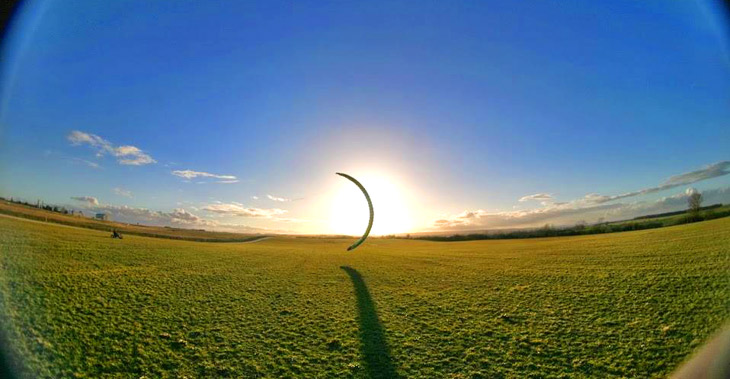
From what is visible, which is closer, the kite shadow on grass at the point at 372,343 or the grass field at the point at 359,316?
the grass field at the point at 359,316

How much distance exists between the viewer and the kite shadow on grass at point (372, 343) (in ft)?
26.3

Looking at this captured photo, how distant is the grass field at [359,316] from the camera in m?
7.83

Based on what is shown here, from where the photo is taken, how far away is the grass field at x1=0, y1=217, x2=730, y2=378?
7828mm

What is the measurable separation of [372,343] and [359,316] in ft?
7.94

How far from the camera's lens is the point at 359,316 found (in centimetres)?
1198

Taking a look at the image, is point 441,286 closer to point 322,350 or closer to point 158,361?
point 322,350

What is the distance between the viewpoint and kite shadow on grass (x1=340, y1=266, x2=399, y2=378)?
26.3 feet

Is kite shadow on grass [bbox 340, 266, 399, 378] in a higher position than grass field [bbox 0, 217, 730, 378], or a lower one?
lower

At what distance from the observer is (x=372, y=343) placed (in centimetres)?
962

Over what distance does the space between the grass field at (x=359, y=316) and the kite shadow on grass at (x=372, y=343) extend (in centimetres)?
6

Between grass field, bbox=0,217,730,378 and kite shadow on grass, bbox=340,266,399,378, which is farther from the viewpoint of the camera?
kite shadow on grass, bbox=340,266,399,378

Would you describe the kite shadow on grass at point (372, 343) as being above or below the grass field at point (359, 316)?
below

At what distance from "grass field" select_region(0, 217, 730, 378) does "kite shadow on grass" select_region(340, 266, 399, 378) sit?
0.20ft

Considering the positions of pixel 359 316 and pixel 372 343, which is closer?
pixel 372 343
